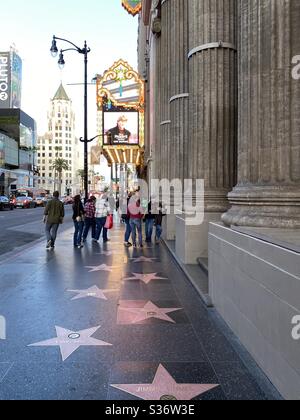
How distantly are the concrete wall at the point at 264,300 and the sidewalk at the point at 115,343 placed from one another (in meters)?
0.22

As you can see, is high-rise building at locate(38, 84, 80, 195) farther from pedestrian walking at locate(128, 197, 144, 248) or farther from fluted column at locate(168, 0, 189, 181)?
pedestrian walking at locate(128, 197, 144, 248)

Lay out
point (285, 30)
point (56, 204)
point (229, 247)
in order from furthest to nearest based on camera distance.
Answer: point (56, 204)
point (229, 247)
point (285, 30)

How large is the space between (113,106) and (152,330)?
2506 centimetres

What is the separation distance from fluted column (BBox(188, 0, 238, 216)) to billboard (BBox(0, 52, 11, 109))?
112774 mm

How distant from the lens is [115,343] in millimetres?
4645

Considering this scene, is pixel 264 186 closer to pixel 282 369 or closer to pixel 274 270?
pixel 274 270

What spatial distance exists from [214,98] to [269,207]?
4.64 meters

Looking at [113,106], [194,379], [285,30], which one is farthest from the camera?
[113,106]

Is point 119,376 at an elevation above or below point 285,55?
below

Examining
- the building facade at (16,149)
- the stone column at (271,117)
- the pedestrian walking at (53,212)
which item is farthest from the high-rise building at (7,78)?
the stone column at (271,117)
